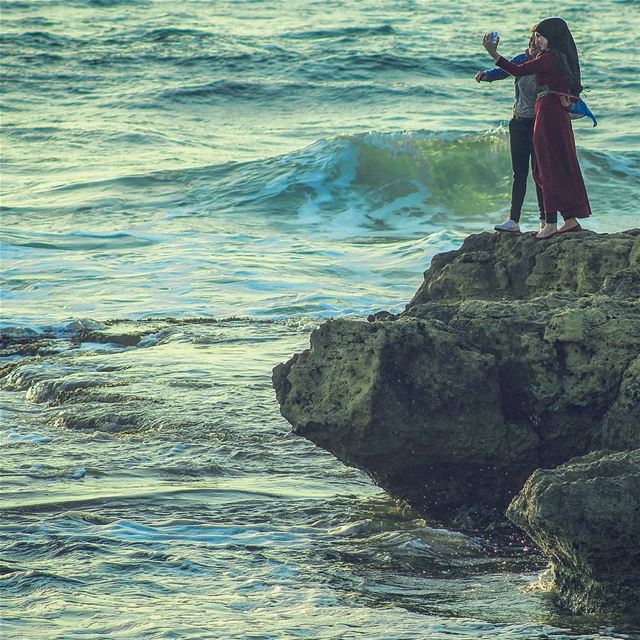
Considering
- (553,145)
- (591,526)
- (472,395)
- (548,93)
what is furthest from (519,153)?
(591,526)

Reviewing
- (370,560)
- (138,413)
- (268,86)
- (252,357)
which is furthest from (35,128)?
(370,560)

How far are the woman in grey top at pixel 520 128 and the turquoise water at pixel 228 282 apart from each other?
5.73ft

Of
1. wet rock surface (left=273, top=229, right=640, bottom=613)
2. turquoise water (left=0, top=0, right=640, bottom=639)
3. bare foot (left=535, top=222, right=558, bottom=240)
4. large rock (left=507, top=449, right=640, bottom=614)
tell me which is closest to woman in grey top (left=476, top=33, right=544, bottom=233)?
bare foot (left=535, top=222, right=558, bottom=240)

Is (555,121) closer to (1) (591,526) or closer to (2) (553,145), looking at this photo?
(2) (553,145)

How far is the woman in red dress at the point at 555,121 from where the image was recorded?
20.8ft

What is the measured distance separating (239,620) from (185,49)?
23.9 m

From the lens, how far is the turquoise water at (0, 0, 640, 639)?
4496mm

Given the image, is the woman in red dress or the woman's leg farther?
the woman's leg

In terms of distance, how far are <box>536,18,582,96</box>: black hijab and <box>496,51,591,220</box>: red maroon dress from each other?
0.11ft

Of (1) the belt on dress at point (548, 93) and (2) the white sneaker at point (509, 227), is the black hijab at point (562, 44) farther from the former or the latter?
(2) the white sneaker at point (509, 227)

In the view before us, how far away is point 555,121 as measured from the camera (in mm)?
6492

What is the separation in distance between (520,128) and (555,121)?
258 millimetres

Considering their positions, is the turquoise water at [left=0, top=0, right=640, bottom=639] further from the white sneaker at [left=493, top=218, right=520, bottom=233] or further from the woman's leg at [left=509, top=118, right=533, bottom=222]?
the woman's leg at [left=509, top=118, right=533, bottom=222]

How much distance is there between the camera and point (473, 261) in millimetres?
6473
